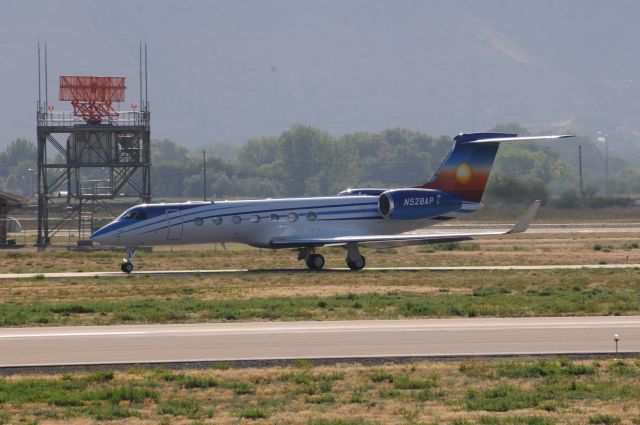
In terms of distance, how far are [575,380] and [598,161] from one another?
171222mm

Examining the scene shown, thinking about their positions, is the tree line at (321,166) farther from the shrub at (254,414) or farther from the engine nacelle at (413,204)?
the shrub at (254,414)

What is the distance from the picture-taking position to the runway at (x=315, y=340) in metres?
21.6

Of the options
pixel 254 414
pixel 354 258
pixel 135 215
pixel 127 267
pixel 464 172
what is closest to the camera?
pixel 254 414

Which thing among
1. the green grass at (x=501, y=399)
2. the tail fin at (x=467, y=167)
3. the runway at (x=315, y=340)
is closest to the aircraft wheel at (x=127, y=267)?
the tail fin at (x=467, y=167)

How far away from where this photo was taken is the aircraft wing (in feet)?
130

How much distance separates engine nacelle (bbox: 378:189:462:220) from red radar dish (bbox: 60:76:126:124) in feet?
76.8

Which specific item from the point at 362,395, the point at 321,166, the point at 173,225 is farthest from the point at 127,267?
the point at 321,166

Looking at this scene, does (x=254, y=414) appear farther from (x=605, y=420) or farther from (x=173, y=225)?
(x=173, y=225)

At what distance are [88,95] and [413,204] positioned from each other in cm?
2489

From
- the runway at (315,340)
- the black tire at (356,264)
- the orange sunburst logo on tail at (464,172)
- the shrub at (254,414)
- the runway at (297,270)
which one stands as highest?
the orange sunburst logo on tail at (464,172)

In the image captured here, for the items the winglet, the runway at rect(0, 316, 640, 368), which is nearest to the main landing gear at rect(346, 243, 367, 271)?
the winglet

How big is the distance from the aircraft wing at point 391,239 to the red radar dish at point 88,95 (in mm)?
22965

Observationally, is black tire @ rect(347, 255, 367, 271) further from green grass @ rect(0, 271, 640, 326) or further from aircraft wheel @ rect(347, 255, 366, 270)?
green grass @ rect(0, 271, 640, 326)

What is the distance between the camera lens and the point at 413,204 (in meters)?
43.7
